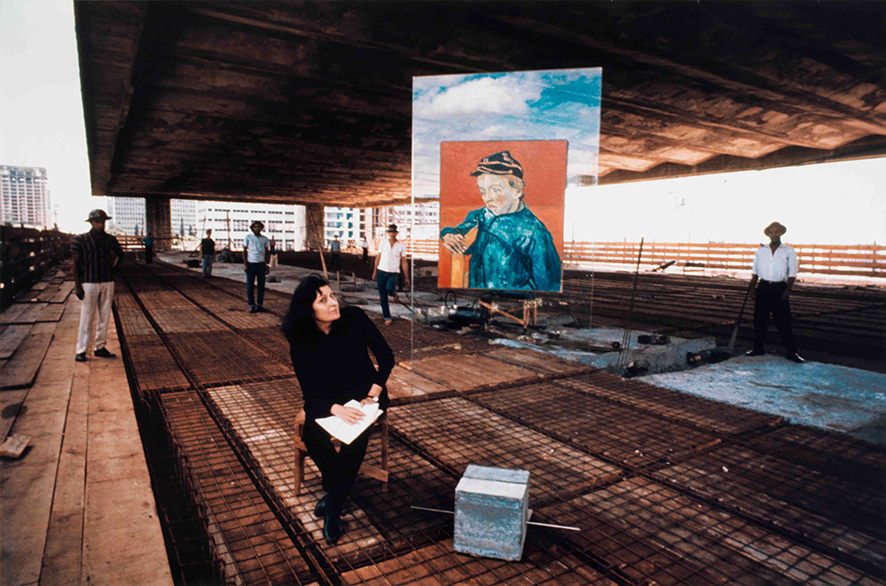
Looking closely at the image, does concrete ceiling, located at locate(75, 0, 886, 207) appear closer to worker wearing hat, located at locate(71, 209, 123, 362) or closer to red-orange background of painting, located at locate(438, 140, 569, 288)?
worker wearing hat, located at locate(71, 209, 123, 362)

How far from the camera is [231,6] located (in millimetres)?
8461

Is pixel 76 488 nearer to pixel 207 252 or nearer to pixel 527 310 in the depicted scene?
pixel 527 310

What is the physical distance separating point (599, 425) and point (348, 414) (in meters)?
2.68

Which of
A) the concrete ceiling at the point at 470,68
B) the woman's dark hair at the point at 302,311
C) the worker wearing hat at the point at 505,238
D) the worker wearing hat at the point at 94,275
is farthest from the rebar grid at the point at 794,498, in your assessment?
the concrete ceiling at the point at 470,68

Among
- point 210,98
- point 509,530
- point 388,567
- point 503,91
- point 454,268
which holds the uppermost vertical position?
point 210,98

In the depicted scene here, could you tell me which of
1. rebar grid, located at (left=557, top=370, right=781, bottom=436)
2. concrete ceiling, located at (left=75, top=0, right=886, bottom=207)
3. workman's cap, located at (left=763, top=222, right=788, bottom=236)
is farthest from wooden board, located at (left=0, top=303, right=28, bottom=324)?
workman's cap, located at (left=763, top=222, right=788, bottom=236)

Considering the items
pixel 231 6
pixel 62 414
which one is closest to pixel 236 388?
pixel 62 414

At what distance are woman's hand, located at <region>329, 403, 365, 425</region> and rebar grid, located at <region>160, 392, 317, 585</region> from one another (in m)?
0.72

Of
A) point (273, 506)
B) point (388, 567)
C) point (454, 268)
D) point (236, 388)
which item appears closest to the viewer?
point (388, 567)

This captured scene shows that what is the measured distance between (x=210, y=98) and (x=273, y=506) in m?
13.0

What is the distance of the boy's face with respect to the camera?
4.14 meters

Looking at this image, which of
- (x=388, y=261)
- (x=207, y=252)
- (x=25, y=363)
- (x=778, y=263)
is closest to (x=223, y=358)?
(x=25, y=363)

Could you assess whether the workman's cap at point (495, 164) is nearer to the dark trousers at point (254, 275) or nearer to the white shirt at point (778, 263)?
the white shirt at point (778, 263)

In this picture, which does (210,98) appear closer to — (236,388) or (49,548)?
(236,388)
